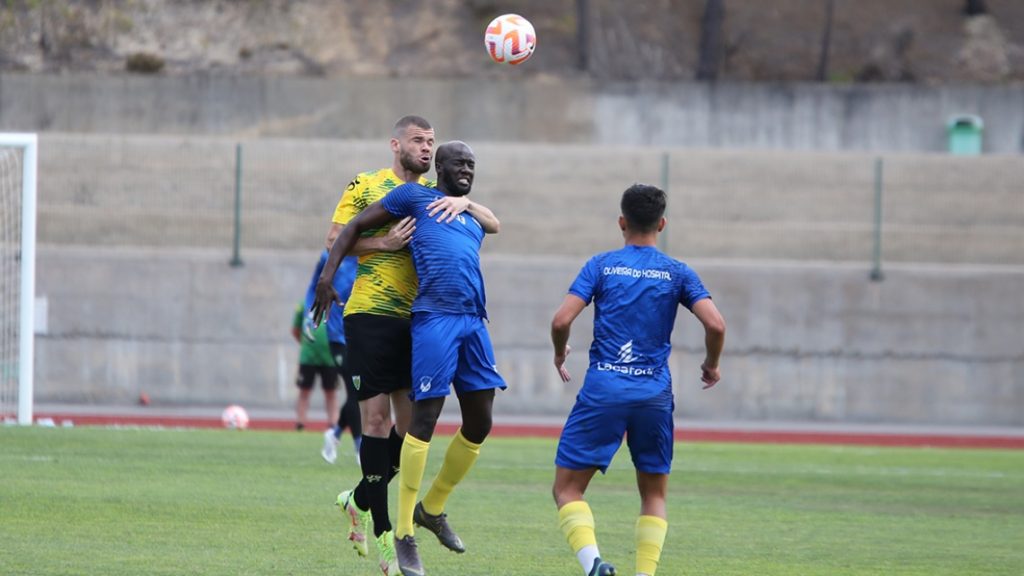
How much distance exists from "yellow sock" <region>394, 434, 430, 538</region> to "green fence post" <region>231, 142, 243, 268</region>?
1582cm

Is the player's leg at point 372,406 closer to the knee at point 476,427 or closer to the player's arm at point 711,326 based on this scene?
the knee at point 476,427

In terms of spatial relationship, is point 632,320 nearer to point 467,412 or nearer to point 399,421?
point 467,412

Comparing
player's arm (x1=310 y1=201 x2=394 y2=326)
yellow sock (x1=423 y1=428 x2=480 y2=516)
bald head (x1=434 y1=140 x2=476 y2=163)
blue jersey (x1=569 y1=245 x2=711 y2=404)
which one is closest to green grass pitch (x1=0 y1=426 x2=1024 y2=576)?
yellow sock (x1=423 y1=428 x2=480 y2=516)

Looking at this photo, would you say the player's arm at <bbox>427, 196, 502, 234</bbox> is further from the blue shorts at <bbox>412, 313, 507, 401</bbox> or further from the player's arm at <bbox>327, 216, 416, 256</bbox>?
the blue shorts at <bbox>412, 313, 507, 401</bbox>

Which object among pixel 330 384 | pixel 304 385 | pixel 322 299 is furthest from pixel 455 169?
pixel 304 385

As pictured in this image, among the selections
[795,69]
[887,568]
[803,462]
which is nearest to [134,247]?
[803,462]

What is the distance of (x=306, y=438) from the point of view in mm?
16656

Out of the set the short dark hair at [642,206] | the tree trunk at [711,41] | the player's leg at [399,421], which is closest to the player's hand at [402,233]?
the player's leg at [399,421]

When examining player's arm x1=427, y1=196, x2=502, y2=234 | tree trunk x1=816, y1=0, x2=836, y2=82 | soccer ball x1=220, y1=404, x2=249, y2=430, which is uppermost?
tree trunk x1=816, y1=0, x2=836, y2=82

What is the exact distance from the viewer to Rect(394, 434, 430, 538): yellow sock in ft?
25.2

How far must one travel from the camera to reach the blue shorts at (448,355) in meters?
7.68

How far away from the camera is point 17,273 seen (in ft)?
63.1

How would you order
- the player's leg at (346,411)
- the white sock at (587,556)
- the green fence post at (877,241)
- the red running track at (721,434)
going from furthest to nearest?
the green fence post at (877,241) < the red running track at (721,434) < the player's leg at (346,411) < the white sock at (587,556)

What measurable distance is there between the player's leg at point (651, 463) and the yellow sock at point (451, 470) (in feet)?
3.49
